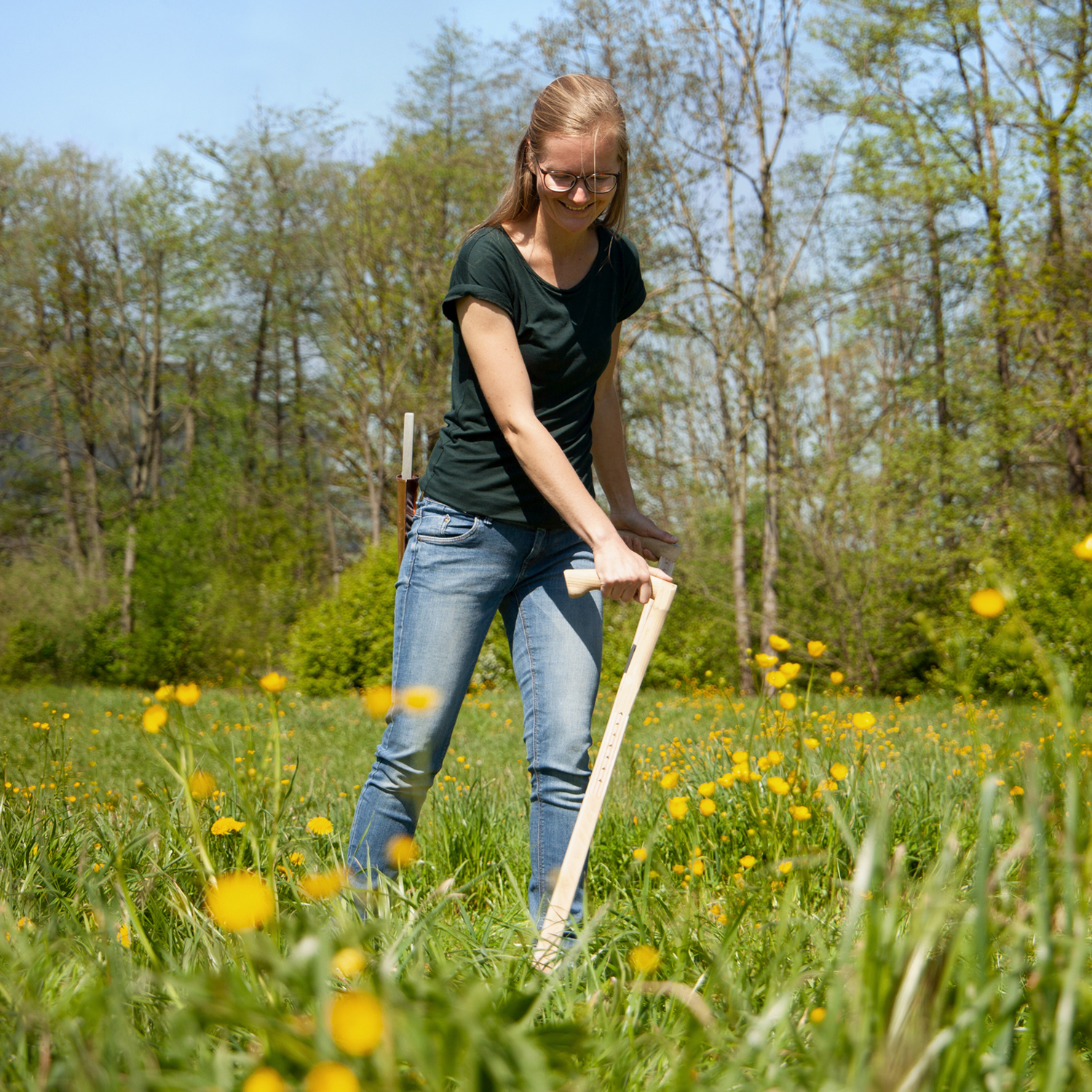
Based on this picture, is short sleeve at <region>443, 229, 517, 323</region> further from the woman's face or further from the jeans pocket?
the jeans pocket

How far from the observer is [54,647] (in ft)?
44.7

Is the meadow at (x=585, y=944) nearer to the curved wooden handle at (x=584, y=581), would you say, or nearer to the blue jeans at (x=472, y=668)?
the blue jeans at (x=472, y=668)

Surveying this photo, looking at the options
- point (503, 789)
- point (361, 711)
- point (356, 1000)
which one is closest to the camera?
point (356, 1000)

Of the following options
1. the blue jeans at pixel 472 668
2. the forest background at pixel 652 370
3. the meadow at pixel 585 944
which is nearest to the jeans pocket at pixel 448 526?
the blue jeans at pixel 472 668

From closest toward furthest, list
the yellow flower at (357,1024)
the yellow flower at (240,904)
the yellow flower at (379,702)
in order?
the yellow flower at (357,1024) → the yellow flower at (240,904) → the yellow flower at (379,702)

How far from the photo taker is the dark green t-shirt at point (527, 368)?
2.02 meters

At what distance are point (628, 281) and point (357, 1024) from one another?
1.93 meters

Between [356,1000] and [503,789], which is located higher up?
[356,1000]

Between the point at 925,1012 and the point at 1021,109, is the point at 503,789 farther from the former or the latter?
the point at 1021,109

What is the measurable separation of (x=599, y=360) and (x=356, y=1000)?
1.72 meters

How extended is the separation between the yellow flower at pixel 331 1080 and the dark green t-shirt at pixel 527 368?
1469 millimetres

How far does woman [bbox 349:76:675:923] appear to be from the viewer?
1928 mm

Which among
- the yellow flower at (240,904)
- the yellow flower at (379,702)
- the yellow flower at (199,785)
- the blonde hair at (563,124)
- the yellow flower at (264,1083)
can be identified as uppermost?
the blonde hair at (563,124)

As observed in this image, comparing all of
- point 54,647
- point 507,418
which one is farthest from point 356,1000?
point 54,647
